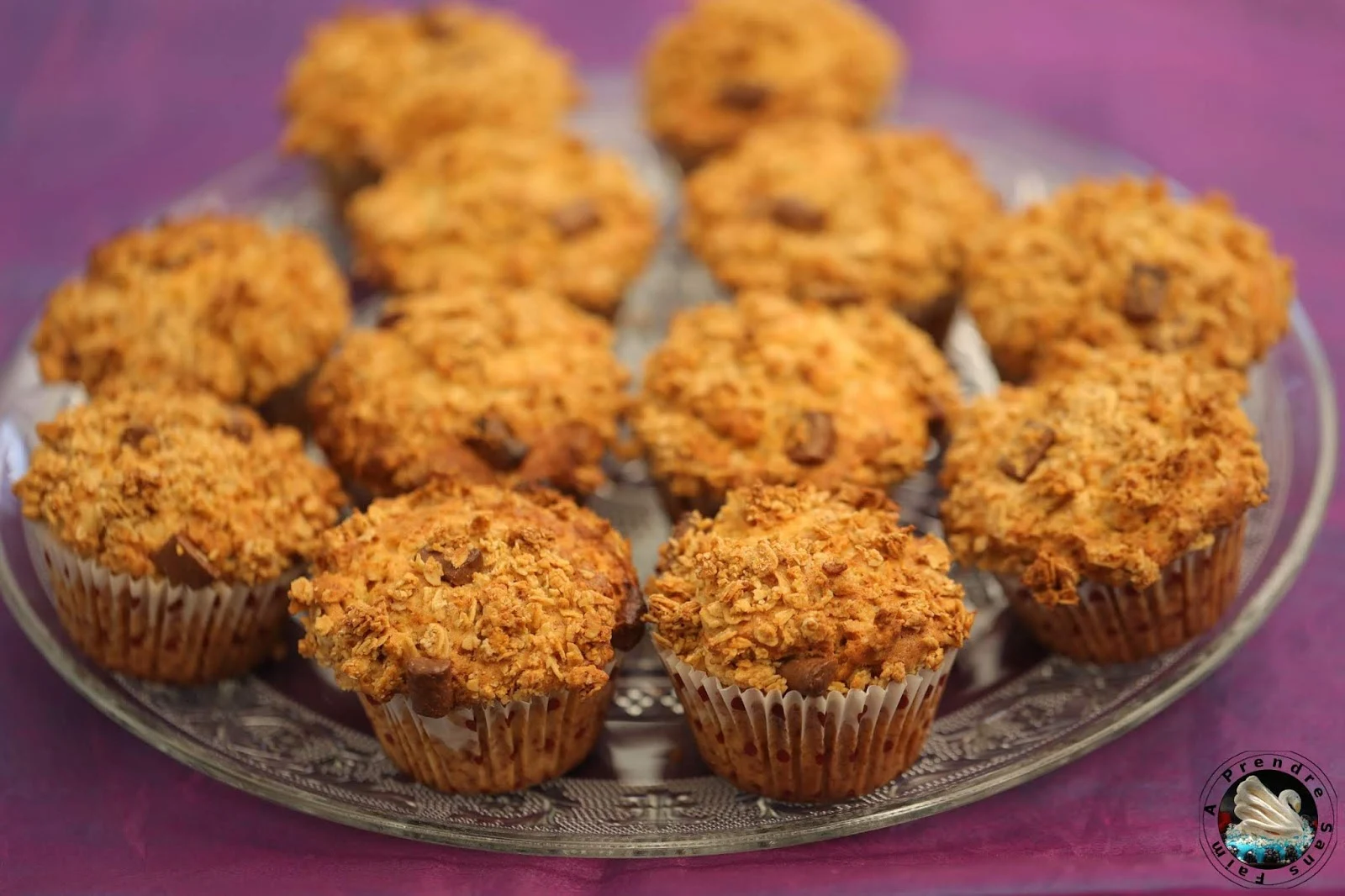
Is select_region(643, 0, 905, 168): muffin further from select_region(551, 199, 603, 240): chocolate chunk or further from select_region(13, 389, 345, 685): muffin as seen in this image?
select_region(13, 389, 345, 685): muffin

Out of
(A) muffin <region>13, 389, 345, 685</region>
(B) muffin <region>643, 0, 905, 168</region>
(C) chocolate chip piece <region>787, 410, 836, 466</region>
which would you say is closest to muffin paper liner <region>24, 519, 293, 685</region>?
(A) muffin <region>13, 389, 345, 685</region>

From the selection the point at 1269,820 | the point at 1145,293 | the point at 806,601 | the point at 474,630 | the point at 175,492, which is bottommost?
the point at 1269,820

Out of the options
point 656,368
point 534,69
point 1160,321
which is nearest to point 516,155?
point 534,69

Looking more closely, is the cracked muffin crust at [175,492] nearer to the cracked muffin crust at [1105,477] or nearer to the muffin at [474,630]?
the muffin at [474,630]

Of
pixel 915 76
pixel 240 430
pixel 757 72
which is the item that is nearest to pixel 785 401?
pixel 240 430

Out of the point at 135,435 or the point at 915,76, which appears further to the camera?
the point at 915,76

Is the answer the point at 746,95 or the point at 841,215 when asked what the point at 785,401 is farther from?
the point at 746,95
